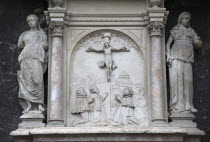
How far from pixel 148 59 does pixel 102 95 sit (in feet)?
3.99

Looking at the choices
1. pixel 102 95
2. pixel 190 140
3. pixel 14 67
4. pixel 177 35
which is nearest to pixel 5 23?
pixel 14 67

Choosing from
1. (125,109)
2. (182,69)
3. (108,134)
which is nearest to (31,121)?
(108,134)

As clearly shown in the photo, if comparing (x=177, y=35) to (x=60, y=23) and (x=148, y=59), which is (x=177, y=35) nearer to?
(x=148, y=59)

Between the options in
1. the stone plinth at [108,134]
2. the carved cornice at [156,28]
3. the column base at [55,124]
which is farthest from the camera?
the carved cornice at [156,28]

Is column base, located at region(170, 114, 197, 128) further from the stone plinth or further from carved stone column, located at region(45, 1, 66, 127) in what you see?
carved stone column, located at region(45, 1, 66, 127)

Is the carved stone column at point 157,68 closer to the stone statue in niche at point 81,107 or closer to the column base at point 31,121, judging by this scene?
the stone statue in niche at point 81,107

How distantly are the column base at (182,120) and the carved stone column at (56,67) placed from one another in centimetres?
227

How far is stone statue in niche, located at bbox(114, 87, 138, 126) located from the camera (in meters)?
11.9

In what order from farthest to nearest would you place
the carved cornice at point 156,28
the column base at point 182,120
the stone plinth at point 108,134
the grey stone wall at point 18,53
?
1. the grey stone wall at point 18,53
2. the carved cornice at point 156,28
3. the column base at point 182,120
4. the stone plinth at point 108,134

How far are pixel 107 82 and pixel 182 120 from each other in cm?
172

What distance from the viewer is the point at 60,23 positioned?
1211 cm

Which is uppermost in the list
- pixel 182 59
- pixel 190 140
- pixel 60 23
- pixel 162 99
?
pixel 60 23

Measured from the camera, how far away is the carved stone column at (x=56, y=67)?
462 inches

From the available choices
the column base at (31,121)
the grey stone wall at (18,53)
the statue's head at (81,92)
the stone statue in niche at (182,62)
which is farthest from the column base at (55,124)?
the stone statue in niche at (182,62)
